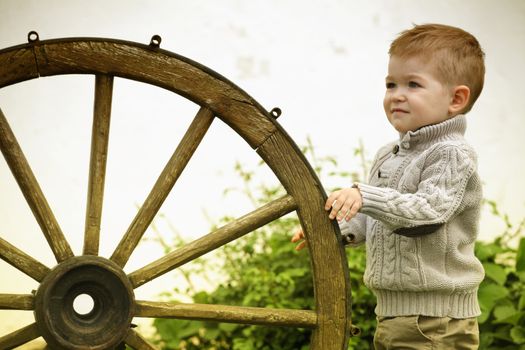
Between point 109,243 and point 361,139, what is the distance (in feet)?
4.10

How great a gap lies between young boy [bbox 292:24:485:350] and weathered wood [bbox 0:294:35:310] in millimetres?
716

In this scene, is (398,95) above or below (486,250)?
above

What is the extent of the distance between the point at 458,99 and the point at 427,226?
0.36 meters

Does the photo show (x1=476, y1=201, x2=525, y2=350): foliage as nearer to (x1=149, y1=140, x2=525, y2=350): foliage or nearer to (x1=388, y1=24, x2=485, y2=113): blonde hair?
(x1=149, y1=140, x2=525, y2=350): foliage

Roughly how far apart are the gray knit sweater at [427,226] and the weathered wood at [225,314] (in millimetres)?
223

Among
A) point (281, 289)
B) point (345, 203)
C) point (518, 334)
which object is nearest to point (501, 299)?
point (518, 334)

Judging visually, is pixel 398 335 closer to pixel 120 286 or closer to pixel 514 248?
pixel 120 286

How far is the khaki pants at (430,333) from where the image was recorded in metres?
1.97

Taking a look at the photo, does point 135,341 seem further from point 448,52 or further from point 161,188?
point 448,52

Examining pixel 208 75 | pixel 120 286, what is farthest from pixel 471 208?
pixel 120 286

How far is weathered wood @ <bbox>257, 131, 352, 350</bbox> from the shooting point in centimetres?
191

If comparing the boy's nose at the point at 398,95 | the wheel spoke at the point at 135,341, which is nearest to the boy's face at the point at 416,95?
the boy's nose at the point at 398,95

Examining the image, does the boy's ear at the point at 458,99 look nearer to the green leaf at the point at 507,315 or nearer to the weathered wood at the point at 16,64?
the weathered wood at the point at 16,64

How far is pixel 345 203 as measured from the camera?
184cm
